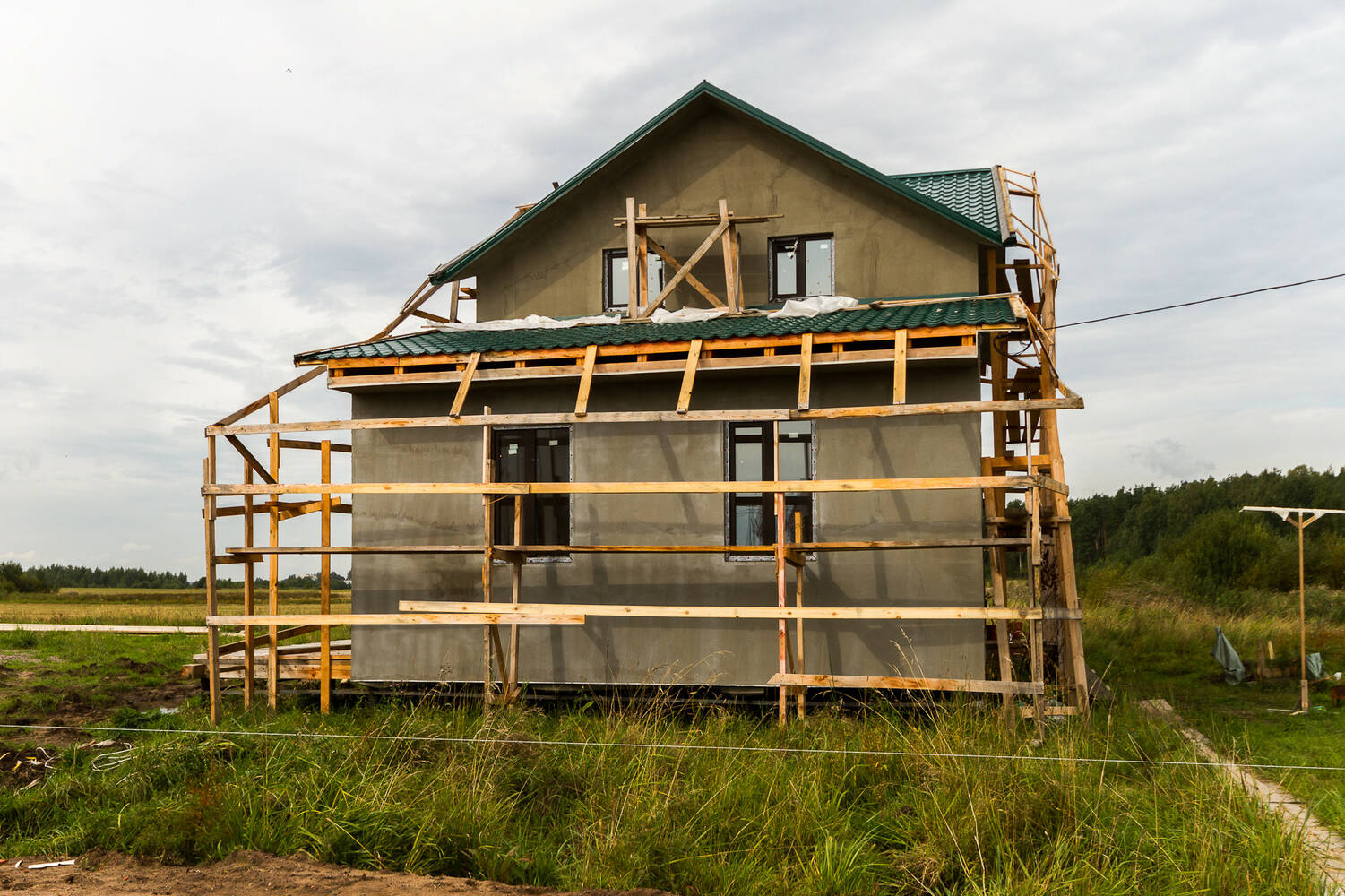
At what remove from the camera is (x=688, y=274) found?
1569 cm

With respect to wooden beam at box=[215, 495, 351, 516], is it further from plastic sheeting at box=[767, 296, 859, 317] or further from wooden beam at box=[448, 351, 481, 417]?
plastic sheeting at box=[767, 296, 859, 317]

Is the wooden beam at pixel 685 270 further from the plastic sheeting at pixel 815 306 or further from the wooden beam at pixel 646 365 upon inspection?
the wooden beam at pixel 646 365

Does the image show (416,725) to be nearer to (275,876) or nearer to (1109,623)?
(275,876)

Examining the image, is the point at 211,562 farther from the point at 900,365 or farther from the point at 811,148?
the point at 811,148

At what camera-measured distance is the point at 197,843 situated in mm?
8242

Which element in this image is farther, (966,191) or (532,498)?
(966,191)

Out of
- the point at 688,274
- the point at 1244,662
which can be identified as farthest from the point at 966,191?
the point at 1244,662

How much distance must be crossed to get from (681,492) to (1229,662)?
11.9 meters

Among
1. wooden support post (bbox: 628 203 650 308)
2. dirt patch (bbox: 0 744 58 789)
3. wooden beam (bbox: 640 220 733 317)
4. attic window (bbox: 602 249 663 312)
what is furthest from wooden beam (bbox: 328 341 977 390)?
dirt patch (bbox: 0 744 58 789)

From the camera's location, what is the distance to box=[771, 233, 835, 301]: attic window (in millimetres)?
15805

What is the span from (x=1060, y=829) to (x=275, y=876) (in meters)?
5.57

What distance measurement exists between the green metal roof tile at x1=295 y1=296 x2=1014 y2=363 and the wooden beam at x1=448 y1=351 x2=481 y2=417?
0.55ft

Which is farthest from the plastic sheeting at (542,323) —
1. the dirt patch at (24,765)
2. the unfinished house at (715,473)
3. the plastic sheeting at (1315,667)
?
the plastic sheeting at (1315,667)

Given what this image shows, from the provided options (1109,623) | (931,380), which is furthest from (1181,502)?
(931,380)
